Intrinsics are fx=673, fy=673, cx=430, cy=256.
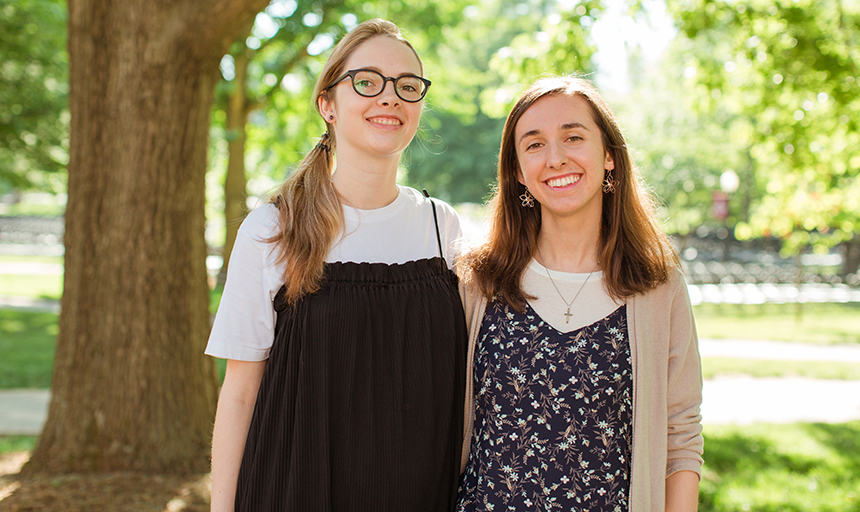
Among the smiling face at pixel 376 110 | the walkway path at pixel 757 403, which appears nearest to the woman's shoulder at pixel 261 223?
the smiling face at pixel 376 110

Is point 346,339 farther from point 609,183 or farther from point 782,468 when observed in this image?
A: point 782,468

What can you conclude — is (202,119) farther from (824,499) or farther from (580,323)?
(824,499)

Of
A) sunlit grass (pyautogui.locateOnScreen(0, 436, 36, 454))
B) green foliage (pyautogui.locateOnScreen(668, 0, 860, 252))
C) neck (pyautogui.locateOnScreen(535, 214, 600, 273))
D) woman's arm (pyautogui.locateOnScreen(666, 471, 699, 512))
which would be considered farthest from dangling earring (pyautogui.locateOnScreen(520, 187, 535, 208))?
green foliage (pyautogui.locateOnScreen(668, 0, 860, 252))

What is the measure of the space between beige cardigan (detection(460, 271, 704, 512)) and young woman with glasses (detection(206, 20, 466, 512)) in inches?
7.8

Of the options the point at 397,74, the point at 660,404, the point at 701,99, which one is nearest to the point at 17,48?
the point at 701,99

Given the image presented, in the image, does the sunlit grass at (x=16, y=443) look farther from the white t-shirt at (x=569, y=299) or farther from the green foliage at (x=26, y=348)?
the white t-shirt at (x=569, y=299)

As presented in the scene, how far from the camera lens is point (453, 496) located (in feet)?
7.41

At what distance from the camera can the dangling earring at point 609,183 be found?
2.42 metres

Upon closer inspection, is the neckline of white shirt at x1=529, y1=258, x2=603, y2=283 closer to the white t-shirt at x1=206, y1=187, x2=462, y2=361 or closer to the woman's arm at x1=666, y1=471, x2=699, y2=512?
the white t-shirt at x1=206, y1=187, x2=462, y2=361

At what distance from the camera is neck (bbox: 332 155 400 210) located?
7.48 feet

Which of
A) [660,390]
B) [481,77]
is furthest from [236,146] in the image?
[660,390]

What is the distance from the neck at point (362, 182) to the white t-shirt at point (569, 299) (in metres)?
0.59

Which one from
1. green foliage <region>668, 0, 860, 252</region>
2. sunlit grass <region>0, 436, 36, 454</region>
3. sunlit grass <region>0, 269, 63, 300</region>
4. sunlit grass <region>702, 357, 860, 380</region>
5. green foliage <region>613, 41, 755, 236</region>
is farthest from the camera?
green foliage <region>613, 41, 755, 236</region>

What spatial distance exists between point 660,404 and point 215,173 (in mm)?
24741
